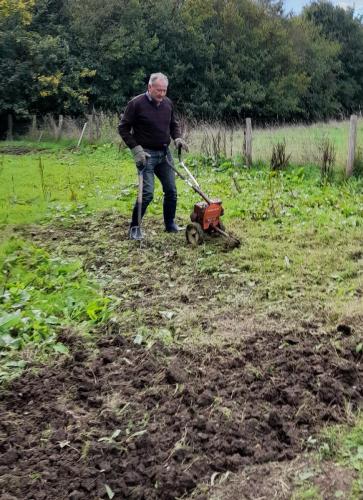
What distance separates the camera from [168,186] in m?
6.82

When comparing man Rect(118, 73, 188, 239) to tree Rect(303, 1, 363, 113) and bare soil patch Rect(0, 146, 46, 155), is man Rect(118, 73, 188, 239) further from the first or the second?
tree Rect(303, 1, 363, 113)

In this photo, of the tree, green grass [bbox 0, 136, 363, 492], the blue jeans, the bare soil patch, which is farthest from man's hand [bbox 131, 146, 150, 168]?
the tree

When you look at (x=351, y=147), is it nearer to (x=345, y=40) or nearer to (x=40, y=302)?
(x=40, y=302)

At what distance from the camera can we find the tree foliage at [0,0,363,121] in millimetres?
25516

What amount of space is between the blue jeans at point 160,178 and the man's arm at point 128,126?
24 centimetres

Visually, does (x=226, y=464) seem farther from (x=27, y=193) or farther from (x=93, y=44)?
(x=93, y=44)

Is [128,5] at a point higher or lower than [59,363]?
higher

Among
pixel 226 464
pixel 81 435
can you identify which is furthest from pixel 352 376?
pixel 81 435

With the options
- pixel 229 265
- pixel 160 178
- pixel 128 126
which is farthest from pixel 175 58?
pixel 229 265

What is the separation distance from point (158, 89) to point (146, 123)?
0.44 m

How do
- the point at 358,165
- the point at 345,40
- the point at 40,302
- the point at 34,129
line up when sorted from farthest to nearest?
1. the point at 345,40
2. the point at 34,129
3. the point at 358,165
4. the point at 40,302

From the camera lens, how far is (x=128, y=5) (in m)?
29.2

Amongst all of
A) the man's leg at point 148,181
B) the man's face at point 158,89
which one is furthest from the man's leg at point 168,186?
the man's face at point 158,89

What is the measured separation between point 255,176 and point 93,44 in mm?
21525
